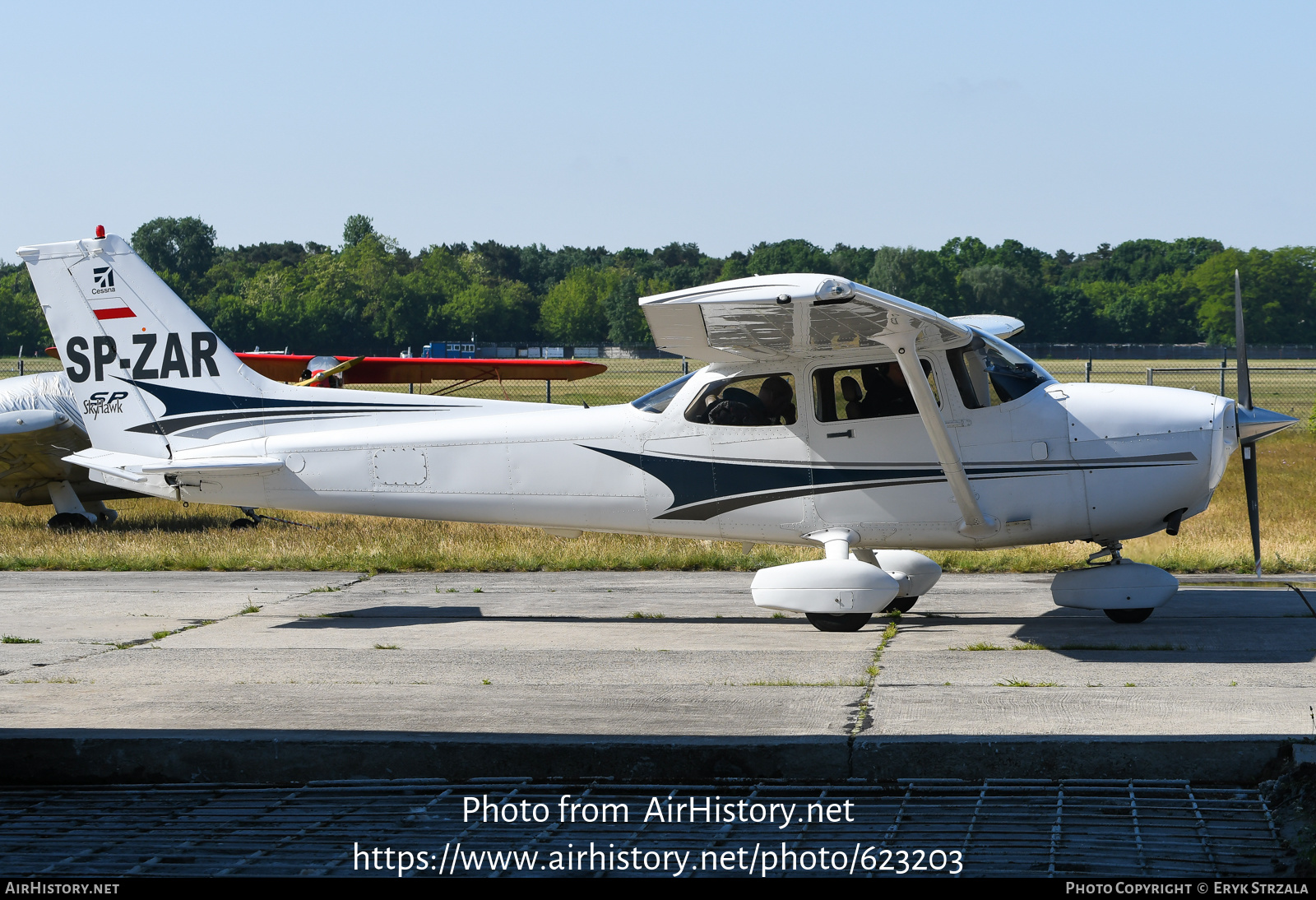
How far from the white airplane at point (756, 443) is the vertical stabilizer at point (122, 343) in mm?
15

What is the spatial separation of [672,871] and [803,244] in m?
105

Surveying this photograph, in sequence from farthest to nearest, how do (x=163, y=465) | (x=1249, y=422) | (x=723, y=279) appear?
(x=723, y=279), (x=163, y=465), (x=1249, y=422)

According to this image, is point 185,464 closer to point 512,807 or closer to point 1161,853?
point 512,807

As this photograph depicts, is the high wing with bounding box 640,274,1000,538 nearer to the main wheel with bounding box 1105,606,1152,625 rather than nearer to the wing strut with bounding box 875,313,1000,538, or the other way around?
the wing strut with bounding box 875,313,1000,538

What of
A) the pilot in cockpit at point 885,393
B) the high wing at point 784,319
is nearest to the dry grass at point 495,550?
the pilot in cockpit at point 885,393

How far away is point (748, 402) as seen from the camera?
8.90 m

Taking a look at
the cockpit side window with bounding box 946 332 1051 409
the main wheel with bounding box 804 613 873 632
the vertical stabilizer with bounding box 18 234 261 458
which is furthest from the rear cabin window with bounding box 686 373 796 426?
the vertical stabilizer with bounding box 18 234 261 458

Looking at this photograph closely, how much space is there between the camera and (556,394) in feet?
128

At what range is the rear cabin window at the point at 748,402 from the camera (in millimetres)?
8812

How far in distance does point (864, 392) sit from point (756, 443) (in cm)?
87

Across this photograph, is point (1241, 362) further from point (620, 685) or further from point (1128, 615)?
point (620, 685)

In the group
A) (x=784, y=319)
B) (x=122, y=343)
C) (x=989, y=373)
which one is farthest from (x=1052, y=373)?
(x=122, y=343)

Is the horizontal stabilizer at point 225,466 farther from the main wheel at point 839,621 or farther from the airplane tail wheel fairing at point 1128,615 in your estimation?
the airplane tail wheel fairing at point 1128,615

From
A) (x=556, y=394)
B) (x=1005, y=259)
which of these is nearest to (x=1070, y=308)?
(x=1005, y=259)
